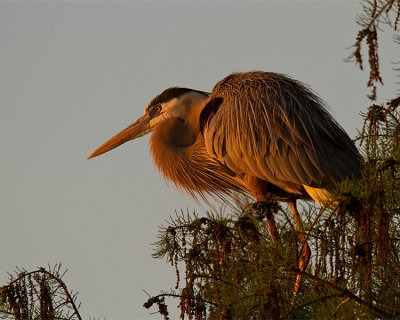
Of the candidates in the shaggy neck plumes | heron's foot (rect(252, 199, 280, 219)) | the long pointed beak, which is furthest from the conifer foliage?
the long pointed beak

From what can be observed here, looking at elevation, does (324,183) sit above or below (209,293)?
above

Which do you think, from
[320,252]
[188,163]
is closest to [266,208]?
[320,252]

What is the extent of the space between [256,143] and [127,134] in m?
1.85

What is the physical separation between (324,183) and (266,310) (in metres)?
3.14

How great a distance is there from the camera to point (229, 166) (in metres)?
6.06

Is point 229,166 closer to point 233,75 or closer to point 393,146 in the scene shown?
point 233,75

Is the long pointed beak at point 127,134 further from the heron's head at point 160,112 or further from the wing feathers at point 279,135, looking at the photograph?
the wing feathers at point 279,135

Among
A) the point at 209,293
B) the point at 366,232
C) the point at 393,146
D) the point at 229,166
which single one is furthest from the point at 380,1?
Answer: the point at 229,166

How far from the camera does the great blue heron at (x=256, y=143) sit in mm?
5699

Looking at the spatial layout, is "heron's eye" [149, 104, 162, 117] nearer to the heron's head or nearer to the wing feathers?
the heron's head

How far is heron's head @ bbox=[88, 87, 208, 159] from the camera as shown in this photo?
6914 millimetres

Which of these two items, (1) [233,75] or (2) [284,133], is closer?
(2) [284,133]

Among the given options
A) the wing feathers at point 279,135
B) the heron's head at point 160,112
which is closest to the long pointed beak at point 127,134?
the heron's head at point 160,112

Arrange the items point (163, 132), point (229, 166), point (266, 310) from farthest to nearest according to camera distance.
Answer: point (163, 132) < point (229, 166) < point (266, 310)
